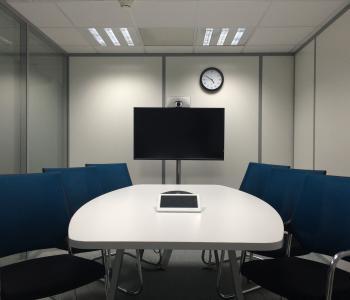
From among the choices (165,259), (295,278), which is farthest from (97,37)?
(295,278)

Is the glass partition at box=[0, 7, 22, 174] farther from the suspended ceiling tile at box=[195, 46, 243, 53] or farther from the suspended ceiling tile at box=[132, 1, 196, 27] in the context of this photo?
the suspended ceiling tile at box=[195, 46, 243, 53]

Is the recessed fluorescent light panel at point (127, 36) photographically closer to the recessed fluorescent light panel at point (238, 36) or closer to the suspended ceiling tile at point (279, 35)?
the recessed fluorescent light panel at point (238, 36)

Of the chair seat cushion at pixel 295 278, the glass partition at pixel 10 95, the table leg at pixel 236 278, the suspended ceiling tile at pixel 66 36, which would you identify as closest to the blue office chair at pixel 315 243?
the chair seat cushion at pixel 295 278

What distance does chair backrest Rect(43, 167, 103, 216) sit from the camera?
237 centimetres

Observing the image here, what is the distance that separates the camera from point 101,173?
3033mm

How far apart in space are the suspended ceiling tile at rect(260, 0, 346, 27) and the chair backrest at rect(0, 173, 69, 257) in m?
2.85

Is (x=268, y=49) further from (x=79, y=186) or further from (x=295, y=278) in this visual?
(x=295, y=278)

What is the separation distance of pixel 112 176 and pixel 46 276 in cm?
161

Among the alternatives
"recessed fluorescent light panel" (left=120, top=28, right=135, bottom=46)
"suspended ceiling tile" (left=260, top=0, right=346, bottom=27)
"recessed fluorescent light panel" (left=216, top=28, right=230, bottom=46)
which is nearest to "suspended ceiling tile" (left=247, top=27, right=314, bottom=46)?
"suspended ceiling tile" (left=260, top=0, right=346, bottom=27)

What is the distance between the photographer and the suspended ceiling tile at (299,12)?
3.13 m

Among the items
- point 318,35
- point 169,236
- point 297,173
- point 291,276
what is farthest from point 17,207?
point 318,35

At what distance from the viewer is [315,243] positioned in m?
1.74

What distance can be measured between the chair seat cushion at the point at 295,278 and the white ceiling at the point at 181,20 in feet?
8.43

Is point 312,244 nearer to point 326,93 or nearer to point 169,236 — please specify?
point 169,236
